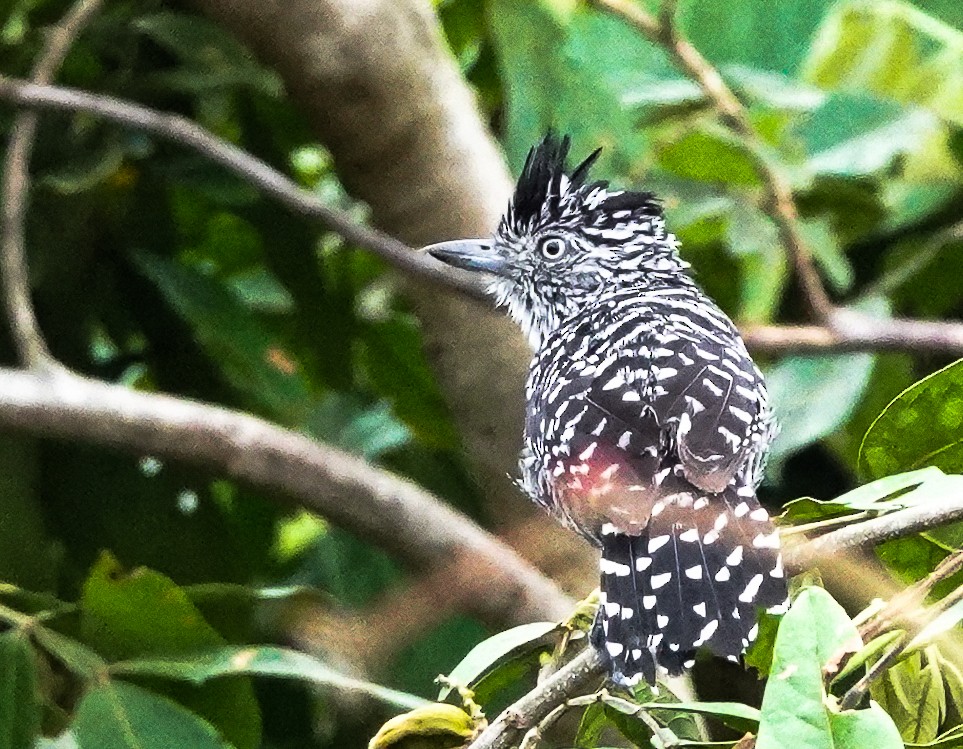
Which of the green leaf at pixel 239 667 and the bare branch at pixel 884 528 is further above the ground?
the green leaf at pixel 239 667

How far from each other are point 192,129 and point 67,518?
0.71 metres

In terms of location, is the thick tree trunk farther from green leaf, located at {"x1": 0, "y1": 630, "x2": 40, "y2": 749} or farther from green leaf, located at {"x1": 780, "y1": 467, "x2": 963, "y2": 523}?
green leaf, located at {"x1": 780, "y1": 467, "x2": 963, "y2": 523}

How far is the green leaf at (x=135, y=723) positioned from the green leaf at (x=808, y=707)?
0.88 metres

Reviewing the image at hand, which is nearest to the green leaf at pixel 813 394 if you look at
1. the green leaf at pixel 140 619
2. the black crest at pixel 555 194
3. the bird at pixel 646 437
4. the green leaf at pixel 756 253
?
the green leaf at pixel 756 253

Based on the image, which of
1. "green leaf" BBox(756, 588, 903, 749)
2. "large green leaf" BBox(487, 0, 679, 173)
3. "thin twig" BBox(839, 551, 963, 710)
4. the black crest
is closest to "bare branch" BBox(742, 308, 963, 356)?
the black crest

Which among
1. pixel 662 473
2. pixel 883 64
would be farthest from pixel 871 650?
pixel 883 64


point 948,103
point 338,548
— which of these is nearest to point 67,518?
point 338,548

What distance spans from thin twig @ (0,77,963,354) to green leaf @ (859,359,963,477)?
2.79 feet

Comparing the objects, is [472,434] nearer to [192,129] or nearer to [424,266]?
[424,266]

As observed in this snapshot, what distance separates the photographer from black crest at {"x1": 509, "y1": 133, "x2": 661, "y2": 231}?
7.94ft

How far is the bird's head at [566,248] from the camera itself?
2498 millimetres

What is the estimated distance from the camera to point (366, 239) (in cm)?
249

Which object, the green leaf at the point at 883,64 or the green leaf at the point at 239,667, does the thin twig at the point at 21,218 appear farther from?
the green leaf at the point at 883,64

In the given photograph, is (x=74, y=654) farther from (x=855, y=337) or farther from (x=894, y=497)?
(x=855, y=337)
